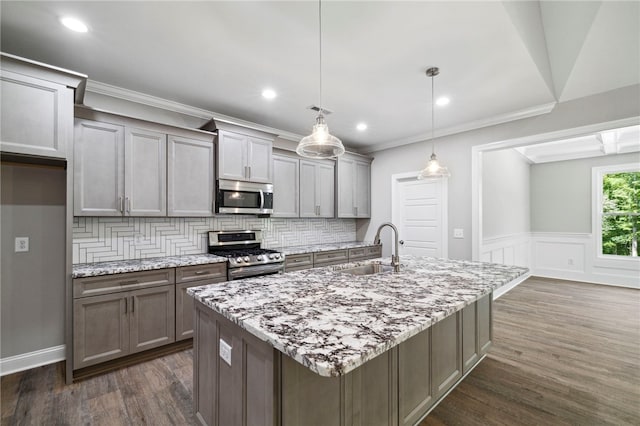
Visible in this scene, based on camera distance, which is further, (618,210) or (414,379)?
(618,210)

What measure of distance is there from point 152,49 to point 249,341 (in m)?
2.32

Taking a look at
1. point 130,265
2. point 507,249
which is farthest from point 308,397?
point 507,249

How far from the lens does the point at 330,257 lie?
166 inches

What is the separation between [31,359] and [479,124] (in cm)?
548

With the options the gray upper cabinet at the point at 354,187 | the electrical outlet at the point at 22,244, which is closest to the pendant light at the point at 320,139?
the electrical outlet at the point at 22,244

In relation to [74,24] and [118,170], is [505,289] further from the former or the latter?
[74,24]

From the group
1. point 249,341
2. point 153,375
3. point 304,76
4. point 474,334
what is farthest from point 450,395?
point 304,76

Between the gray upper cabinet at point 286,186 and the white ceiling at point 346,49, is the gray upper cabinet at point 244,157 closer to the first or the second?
the gray upper cabinet at point 286,186

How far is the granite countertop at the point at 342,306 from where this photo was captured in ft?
3.08

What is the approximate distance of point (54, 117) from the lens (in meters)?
2.18

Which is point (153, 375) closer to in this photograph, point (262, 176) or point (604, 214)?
point (262, 176)

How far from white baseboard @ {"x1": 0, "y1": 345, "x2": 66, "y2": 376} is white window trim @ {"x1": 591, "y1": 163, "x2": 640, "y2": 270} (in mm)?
8515

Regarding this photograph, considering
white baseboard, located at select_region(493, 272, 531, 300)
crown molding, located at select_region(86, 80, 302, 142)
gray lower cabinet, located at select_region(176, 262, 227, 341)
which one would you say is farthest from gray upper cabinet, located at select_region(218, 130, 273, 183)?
white baseboard, located at select_region(493, 272, 531, 300)

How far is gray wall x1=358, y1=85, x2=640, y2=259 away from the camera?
2939mm
